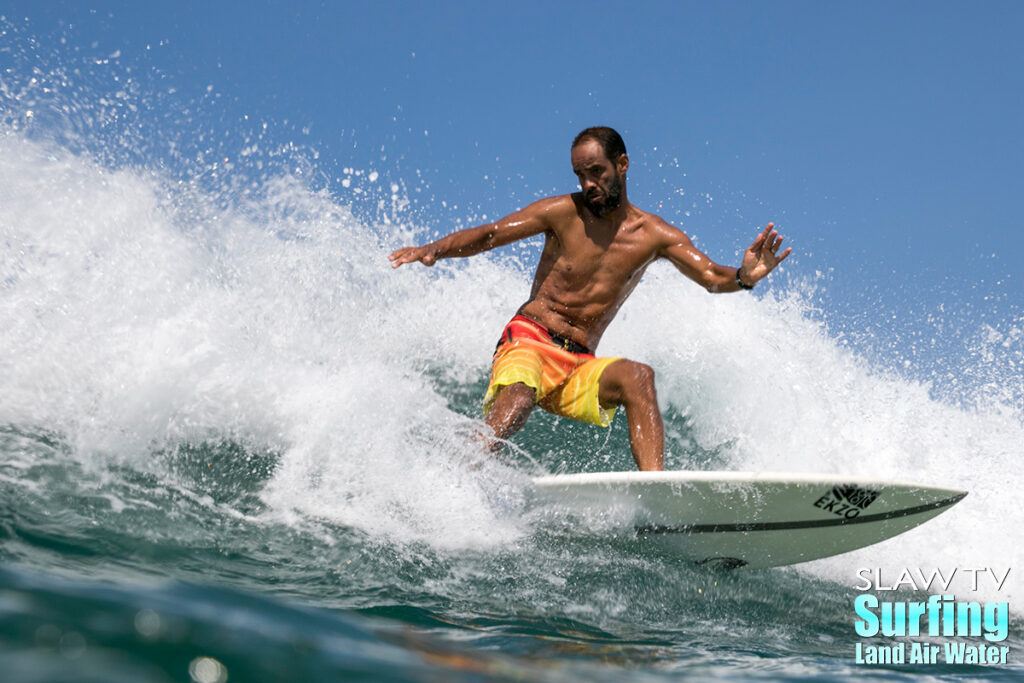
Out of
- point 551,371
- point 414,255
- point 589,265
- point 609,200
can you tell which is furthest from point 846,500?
point 414,255

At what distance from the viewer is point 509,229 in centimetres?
494

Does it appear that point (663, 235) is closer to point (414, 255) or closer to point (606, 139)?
point (606, 139)

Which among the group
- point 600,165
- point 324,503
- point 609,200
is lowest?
point 324,503

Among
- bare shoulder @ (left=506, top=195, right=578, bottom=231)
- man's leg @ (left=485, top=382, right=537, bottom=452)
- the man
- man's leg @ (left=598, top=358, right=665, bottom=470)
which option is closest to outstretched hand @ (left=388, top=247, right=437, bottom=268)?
the man

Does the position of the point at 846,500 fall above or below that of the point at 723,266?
below

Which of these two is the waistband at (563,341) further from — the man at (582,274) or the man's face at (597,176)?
the man's face at (597,176)

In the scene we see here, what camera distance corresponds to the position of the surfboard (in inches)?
162

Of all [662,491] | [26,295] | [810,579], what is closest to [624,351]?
[810,579]

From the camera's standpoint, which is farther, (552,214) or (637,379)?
(552,214)

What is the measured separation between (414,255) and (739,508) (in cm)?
222

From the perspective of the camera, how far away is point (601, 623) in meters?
3.45

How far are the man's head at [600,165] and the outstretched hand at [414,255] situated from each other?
3.11ft

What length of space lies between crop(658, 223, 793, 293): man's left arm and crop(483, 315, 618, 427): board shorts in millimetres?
696

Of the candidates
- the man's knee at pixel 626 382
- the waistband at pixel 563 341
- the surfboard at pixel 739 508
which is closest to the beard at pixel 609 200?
the waistband at pixel 563 341
